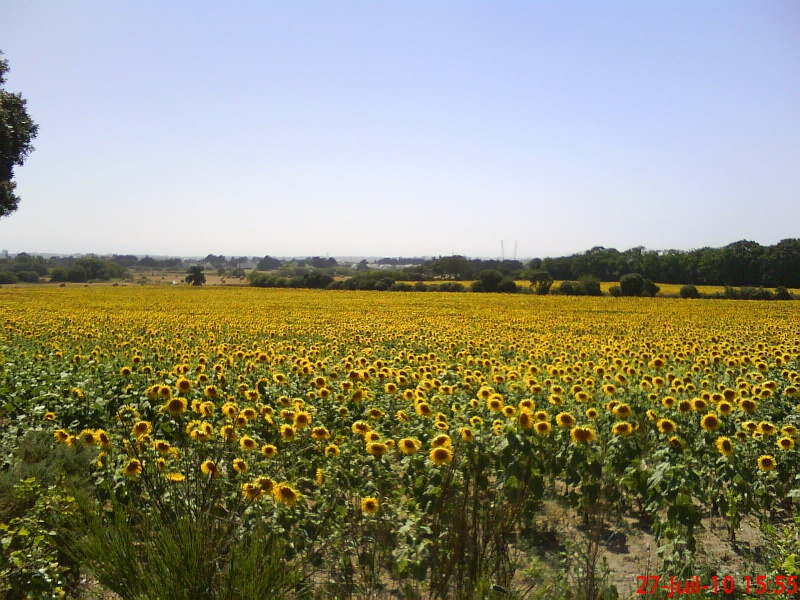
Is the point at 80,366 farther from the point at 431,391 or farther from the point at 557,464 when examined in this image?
the point at 557,464

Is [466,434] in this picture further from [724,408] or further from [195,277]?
[195,277]

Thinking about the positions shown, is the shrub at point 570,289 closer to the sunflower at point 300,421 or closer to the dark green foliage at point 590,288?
the dark green foliage at point 590,288

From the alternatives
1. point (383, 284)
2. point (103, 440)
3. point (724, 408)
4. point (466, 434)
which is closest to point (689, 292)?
point (383, 284)

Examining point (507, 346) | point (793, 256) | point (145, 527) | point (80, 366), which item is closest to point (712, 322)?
point (507, 346)

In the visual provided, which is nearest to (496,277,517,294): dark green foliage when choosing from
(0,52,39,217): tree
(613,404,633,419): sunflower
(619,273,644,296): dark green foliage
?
(619,273,644,296): dark green foliage

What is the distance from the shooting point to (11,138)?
16344 mm

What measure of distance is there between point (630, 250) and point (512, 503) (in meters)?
86.0

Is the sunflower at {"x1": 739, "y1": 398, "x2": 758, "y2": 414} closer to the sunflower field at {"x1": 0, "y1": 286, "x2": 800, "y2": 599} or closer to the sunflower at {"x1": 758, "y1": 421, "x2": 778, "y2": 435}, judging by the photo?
the sunflower field at {"x1": 0, "y1": 286, "x2": 800, "y2": 599}

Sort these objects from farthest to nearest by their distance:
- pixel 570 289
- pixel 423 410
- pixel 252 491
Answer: pixel 570 289 → pixel 423 410 → pixel 252 491

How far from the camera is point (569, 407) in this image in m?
6.73
